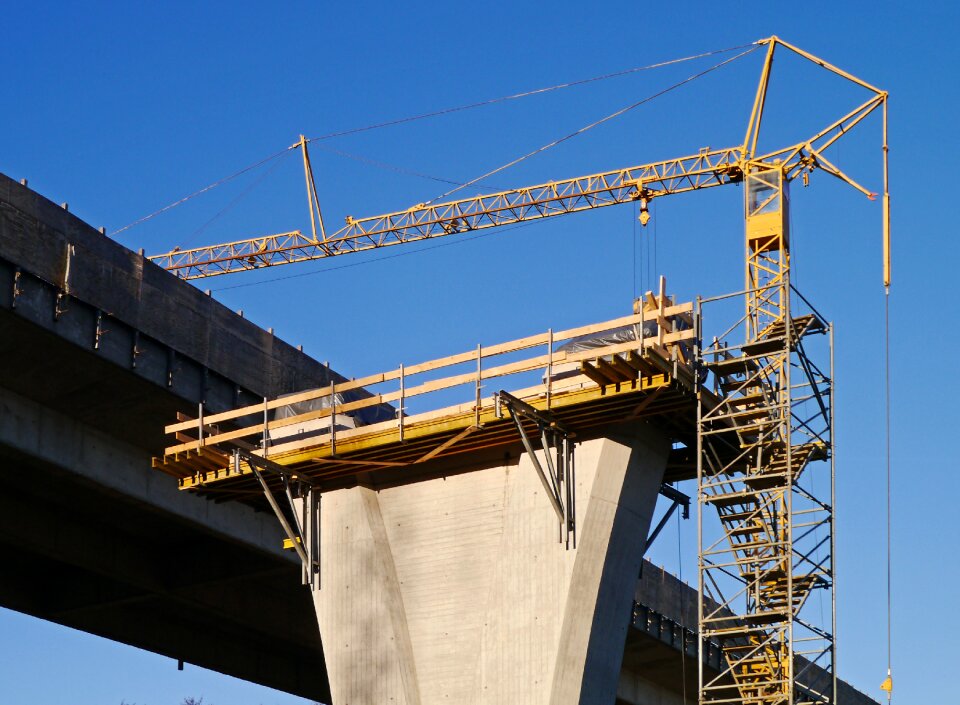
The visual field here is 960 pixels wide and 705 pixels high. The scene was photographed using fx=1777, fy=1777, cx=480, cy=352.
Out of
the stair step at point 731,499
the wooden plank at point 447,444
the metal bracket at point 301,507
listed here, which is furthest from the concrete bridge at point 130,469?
the stair step at point 731,499

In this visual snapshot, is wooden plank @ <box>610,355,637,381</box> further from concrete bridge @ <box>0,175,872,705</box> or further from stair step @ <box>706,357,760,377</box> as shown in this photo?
stair step @ <box>706,357,760,377</box>

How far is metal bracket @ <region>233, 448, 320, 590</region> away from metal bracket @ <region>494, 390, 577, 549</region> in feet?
18.8

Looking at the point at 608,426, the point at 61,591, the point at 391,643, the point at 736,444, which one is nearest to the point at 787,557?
the point at 736,444

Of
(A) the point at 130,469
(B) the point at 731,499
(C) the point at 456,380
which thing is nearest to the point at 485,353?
(C) the point at 456,380

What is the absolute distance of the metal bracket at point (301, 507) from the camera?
1556 inches

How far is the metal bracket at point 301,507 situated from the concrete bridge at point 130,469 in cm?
58

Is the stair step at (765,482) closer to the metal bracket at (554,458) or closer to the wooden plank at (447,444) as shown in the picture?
Answer: the metal bracket at (554,458)

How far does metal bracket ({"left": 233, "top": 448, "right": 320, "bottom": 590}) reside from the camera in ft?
130

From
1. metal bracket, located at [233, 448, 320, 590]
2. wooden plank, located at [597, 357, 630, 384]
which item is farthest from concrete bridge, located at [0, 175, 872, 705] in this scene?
wooden plank, located at [597, 357, 630, 384]

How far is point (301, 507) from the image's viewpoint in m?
40.2

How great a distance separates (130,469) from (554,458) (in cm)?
1741

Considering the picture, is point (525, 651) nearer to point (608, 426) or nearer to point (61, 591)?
point (608, 426)

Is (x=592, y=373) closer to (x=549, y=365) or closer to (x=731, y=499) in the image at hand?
(x=549, y=365)

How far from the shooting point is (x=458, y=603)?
3759cm
